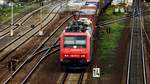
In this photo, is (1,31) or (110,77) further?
(1,31)

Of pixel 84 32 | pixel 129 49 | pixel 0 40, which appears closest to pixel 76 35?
pixel 84 32

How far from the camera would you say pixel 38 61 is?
3669 centimetres

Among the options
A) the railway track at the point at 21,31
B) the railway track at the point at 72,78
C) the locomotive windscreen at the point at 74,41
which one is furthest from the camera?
the railway track at the point at 21,31

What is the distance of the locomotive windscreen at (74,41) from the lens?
107 ft

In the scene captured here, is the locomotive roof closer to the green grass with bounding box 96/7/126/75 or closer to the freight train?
the freight train

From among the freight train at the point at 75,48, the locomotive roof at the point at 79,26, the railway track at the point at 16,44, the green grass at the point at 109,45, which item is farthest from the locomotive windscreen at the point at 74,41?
the railway track at the point at 16,44

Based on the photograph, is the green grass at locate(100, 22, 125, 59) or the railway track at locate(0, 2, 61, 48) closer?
the green grass at locate(100, 22, 125, 59)

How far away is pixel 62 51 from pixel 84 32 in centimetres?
217

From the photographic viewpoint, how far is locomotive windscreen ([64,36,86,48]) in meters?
32.6

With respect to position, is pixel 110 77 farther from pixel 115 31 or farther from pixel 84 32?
pixel 115 31

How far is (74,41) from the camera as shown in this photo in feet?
107

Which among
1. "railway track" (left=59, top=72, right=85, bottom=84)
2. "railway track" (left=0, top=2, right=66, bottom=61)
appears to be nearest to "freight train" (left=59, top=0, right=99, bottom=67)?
"railway track" (left=59, top=72, right=85, bottom=84)

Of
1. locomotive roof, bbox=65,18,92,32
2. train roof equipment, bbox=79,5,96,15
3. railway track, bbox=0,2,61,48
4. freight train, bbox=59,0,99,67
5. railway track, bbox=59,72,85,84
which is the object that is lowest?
railway track, bbox=59,72,85,84

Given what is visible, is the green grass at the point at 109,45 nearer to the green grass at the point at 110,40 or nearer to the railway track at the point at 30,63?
the green grass at the point at 110,40
